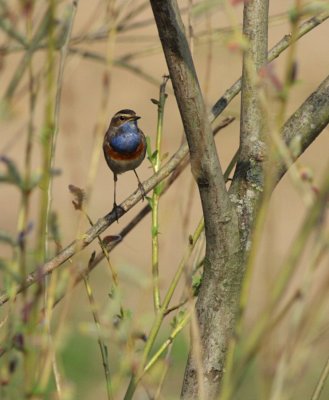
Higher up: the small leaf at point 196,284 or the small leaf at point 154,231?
the small leaf at point 154,231

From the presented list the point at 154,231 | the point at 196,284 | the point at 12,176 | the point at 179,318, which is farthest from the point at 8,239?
the point at 196,284

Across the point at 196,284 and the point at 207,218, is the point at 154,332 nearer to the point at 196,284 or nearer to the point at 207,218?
the point at 207,218

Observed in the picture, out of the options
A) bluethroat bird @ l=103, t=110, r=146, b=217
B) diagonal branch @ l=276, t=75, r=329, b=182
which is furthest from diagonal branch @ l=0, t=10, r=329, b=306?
bluethroat bird @ l=103, t=110, r=146, b=217

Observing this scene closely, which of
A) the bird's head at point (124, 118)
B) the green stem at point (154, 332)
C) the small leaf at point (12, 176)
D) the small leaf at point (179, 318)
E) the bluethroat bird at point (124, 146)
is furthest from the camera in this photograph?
the bird's head at point (124, 118)

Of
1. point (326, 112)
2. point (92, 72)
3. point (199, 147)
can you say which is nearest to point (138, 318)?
point (199, 147)

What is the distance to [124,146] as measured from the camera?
5.34 m

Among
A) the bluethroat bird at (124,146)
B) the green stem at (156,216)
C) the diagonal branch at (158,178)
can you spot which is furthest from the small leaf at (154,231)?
the bluethroat bird at (124,146)

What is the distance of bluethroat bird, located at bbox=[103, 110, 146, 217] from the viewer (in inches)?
209

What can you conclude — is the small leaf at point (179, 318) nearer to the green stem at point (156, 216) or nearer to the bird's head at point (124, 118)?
the green stem at point (156, 216)

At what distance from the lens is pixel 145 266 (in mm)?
9750

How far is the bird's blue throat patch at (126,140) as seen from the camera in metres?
5.33

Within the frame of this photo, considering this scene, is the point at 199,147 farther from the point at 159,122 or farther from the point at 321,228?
the point at 321,228

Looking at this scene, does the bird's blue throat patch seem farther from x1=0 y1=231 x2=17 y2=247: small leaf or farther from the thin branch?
x1=0 y1=231 x2=17 y2=247: small leaf

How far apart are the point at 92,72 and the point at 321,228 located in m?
12.3
